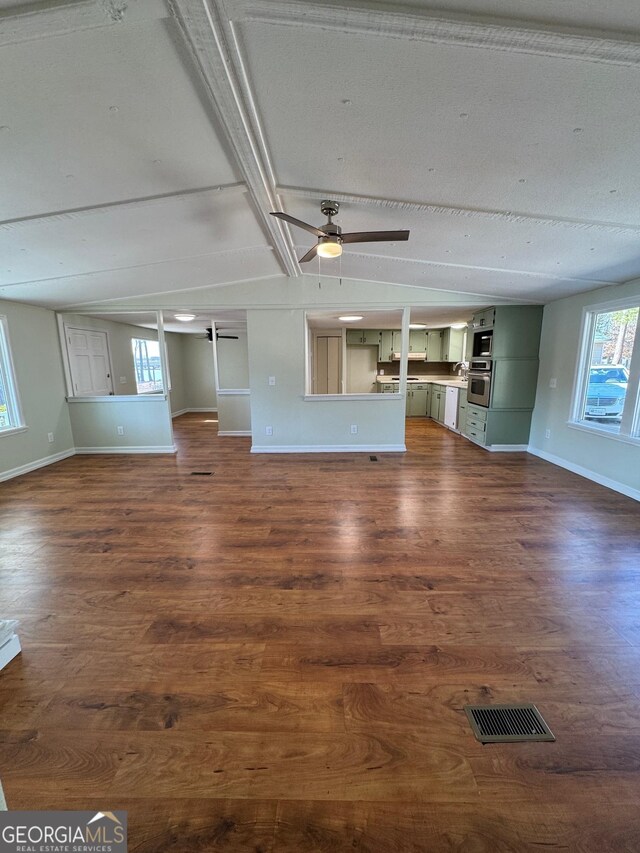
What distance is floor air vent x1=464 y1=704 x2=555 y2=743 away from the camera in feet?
4.39

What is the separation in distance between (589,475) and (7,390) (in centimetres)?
792

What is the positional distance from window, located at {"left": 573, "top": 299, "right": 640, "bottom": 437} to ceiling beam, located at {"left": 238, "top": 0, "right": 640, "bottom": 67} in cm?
352

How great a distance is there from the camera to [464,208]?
2496 mm

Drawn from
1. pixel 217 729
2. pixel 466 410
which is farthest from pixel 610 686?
pixel 466 410

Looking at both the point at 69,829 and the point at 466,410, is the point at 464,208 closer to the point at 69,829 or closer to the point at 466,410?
the point at 69,829

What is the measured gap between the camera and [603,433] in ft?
13.6

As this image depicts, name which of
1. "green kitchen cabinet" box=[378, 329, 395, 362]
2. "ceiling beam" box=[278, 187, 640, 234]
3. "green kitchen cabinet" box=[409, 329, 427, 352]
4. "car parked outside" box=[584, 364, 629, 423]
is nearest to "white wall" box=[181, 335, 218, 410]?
"green kitchen cabinet" box=[378, 329, 395, 362]

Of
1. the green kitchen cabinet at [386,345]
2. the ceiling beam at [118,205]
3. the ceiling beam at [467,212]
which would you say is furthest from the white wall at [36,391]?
the green kitchen cabinet at [386,345]

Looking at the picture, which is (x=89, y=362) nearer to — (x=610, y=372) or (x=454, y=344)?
(x=454, y=344)

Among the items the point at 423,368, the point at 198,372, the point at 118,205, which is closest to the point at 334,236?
the point at 118,205

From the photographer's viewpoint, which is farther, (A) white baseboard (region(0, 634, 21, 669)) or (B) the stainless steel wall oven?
(B) the stainless steel wall oven

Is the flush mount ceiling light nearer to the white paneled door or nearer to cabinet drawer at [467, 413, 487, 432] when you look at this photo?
cabinet drawer at [467, 413, 487, 432]

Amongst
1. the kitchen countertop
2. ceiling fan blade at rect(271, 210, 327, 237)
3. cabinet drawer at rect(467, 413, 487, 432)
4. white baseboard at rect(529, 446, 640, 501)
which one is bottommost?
white baseboard at rect(529, 446, 640, 501)

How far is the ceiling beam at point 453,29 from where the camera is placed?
1195 mm
